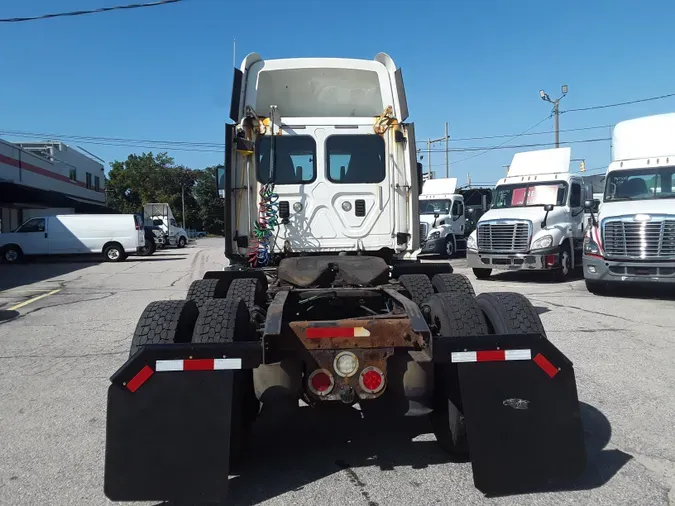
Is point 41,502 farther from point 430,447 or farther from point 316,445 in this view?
point 430,447

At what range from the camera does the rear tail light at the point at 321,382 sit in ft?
11.8

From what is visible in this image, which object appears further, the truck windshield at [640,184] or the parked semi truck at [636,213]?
the truck windshield at [640,184]

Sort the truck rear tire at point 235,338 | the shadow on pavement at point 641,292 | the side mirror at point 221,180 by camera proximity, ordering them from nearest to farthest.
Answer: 1. the truck rear tire at point 235,338
2. the side mirror at point 221,180
3. the shadow on pavement at point 641,292

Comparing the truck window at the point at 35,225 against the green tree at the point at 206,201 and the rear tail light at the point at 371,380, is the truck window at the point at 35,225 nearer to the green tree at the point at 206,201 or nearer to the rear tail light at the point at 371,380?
the rear tail light at the point at 371,380

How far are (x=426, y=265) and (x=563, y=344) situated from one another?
2.56m

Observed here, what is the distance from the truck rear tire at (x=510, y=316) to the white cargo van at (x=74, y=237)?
24.5m

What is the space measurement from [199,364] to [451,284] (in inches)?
127

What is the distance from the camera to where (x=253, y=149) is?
6.49m

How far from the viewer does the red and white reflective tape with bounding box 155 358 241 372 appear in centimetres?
335

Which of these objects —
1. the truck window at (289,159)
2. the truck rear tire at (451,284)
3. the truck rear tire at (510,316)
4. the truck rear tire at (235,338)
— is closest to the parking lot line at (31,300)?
the truck window at (289,159)

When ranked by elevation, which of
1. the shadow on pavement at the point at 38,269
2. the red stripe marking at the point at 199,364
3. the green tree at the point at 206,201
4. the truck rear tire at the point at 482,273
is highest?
the green tree at the point at 206,201

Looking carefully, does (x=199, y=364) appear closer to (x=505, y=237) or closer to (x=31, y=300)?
(x=31, y=300)

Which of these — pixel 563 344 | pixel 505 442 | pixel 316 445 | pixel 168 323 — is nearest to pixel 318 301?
pixel 316 445

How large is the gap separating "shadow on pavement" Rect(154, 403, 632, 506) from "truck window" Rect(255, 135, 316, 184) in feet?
8.53
